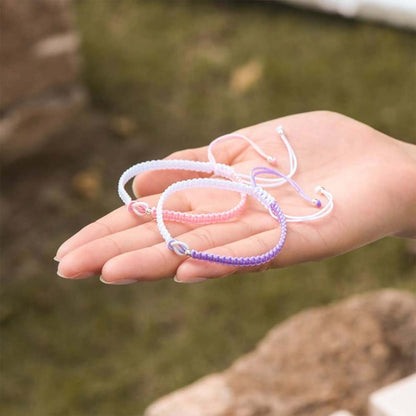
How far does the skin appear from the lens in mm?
1210

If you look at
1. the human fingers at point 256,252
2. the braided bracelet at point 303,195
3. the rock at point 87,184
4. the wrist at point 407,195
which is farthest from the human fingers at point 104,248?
the rock at point 87,184

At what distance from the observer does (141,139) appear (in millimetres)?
3307

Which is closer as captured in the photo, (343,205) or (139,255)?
(139,255)

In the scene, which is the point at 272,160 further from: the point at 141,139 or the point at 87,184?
the point at 141,139

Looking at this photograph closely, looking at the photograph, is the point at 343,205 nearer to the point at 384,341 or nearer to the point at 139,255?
the point at 139,255

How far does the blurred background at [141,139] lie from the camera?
2.55 m

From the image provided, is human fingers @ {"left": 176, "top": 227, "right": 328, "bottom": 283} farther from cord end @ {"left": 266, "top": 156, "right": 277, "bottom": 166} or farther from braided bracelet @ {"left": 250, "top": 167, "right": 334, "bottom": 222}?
cord end @ {"left": 266, "top": 156, "right": 277, "bottom": 166}

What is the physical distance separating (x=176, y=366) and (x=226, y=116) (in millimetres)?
1338

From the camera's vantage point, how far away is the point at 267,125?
1.71m

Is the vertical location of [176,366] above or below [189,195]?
below

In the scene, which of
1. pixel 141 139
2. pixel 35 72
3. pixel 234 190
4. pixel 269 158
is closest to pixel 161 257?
pixel 234 190

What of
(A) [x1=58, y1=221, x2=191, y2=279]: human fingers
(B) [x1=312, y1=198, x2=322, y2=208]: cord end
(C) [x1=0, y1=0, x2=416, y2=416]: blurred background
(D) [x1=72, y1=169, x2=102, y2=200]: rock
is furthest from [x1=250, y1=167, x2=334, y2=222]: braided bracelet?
(D) [x1=72, y1=169, x2=102, y2=200]: rock

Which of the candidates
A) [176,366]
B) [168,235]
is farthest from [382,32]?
[168,235]

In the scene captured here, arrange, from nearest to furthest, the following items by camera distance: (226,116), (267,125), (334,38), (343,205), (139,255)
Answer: (139,255) → (343,205) → (267,125) → (226,116) → (334,38)
